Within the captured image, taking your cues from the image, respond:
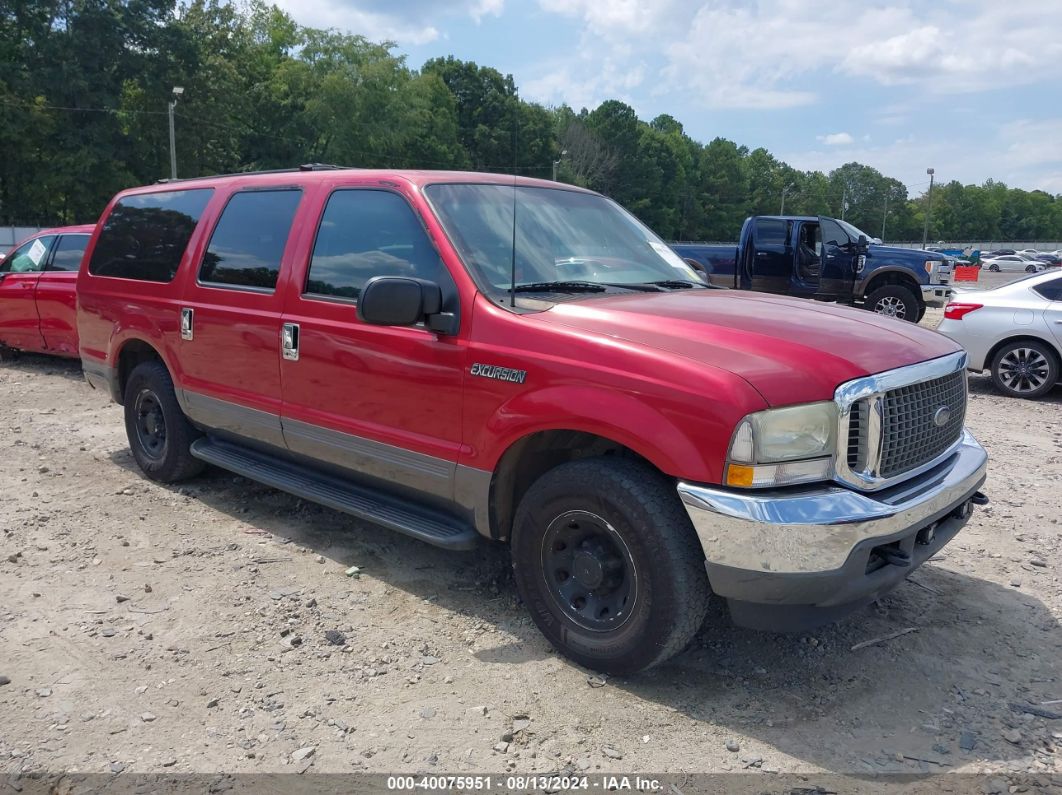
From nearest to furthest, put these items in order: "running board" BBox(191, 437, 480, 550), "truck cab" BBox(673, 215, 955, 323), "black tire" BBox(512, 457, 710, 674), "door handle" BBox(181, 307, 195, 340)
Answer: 1. "black tire" BBox(512, 457, 710, 674)
2. "running board" BBox(191, 437, 480, 550)
3. "door handle" BBox(181, 307, 195, 340)
4. "truck cab" BBox(673, 215, 955, 323)

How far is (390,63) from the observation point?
187 feet


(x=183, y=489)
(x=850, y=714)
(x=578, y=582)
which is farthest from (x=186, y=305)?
(x=850, y=714)

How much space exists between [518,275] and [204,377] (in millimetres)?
2301

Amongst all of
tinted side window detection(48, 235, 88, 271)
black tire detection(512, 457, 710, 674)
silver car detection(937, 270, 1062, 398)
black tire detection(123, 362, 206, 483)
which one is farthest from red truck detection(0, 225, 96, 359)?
silver car detection(937, 270, 1062, 398)

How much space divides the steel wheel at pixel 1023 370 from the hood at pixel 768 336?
6492 mm

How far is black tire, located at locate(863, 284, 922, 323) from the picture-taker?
1538 centimetres

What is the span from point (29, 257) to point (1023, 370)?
11.6 meters

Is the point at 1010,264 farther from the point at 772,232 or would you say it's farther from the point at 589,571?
the point at 589,571

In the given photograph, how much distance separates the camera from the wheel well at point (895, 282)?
15.5 metres

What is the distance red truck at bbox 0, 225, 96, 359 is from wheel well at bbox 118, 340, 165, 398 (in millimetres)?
3984

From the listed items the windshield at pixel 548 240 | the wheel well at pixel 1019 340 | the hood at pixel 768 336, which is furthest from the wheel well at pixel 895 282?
the hood at pixel 768 336

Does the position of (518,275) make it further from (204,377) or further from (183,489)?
(183,489)

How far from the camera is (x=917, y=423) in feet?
10.6

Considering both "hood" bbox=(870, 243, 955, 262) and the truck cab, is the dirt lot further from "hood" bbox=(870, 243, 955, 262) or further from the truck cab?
"hood" bbox=(870, 243, 955, 262)
